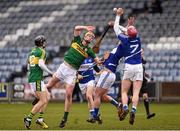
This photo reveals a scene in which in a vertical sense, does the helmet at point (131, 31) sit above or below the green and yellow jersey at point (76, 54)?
above

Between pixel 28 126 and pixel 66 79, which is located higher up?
pixel 66 79

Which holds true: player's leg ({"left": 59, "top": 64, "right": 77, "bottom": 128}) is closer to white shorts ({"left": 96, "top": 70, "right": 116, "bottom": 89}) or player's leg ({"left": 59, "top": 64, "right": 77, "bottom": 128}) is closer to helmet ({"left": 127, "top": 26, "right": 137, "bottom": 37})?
white shorts ({"left": 96, "top": 70, "right": 116, "bottom": 89})

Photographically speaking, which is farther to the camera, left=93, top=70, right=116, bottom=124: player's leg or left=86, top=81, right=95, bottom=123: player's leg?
left=86, top=81, right=95, bottom=123: player's leg

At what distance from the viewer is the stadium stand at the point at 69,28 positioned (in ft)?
124

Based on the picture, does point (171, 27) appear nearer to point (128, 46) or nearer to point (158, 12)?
point (158, 12)

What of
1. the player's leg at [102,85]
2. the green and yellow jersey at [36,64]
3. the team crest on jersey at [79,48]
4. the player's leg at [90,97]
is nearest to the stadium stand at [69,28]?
the player's leg at [90,97]

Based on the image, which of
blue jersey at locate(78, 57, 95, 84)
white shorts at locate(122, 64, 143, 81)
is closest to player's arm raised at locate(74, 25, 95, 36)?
white shorts at locate(122, 64, 143, 81)

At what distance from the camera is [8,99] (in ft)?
116

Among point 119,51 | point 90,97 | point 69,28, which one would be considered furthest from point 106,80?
point 69,28

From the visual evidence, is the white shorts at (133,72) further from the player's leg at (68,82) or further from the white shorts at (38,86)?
the white shorts at (38,86)

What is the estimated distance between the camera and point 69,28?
4241cm

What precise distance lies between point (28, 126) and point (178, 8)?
83.1 ft

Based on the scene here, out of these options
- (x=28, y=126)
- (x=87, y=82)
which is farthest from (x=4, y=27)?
(x=28, y=126)

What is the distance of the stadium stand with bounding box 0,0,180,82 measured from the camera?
124 feet
